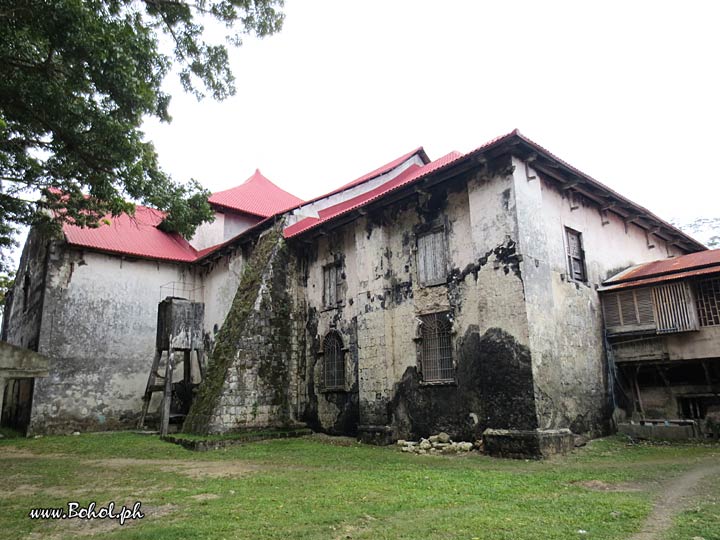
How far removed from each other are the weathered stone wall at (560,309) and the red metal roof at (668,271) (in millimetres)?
454

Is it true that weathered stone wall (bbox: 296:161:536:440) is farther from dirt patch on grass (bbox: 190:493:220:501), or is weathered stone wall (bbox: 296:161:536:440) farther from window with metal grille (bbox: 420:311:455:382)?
dirt patch on grass (bbox: 190:493:220:501)

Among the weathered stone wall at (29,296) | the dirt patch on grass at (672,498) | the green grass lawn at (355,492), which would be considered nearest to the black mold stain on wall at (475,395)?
the green grass lawn at (355,492)

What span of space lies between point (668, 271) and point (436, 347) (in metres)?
5.58

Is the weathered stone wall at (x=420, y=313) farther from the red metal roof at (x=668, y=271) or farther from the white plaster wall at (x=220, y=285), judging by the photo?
the white plaster wall at (x=220, y=285)

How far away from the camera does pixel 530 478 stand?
7.46 meters

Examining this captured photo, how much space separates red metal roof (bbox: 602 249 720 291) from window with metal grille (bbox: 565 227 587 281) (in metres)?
0.78

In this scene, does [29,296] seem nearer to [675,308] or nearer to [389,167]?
[389,167]

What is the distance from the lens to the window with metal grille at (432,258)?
12.0 meters

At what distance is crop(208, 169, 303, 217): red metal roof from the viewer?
20.7 meters

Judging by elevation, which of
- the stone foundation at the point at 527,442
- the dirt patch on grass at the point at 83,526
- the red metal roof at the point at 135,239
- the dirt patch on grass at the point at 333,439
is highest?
the red metal roof at the point at 135,239

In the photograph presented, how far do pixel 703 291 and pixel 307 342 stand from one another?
403 inches

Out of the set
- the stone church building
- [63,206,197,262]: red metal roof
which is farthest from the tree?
[63,206,197,262]: red metal roof

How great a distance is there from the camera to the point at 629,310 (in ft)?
39.1

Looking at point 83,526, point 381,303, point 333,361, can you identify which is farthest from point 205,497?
point 333,361
